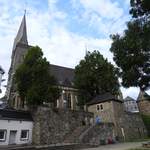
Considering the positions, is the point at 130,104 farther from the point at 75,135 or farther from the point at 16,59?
the point at 75,135

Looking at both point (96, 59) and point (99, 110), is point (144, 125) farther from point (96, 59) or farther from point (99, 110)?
point (96, 59)

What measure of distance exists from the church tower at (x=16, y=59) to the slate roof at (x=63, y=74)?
8.34 metres

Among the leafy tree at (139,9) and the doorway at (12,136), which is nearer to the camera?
the leafy tree at (139,9)

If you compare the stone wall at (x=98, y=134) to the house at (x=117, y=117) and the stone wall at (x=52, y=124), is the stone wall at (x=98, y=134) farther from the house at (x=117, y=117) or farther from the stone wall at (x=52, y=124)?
the stone wall at (x=52, y=124)

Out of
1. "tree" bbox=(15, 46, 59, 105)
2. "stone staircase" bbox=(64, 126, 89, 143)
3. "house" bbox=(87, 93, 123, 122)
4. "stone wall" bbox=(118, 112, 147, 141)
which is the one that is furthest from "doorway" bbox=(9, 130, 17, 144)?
"stone wall" bbox=(118, 112, 147, 141)

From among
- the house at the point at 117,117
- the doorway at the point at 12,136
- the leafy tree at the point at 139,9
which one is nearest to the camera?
the leafy tree at the point at 139,9

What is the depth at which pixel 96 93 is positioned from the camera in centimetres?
4256

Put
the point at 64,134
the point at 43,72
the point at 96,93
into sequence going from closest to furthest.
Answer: the point at 64,134 < the point at 43,72 < the point at 96,93

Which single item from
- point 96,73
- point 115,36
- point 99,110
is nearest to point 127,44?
point 115,36

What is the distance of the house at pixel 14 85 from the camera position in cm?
4352

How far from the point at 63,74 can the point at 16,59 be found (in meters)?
12.5

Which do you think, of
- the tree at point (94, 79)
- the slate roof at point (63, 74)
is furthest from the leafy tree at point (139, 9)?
the slate roof at point (63, 74)

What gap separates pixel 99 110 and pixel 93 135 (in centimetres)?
843

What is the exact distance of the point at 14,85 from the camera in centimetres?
4153
